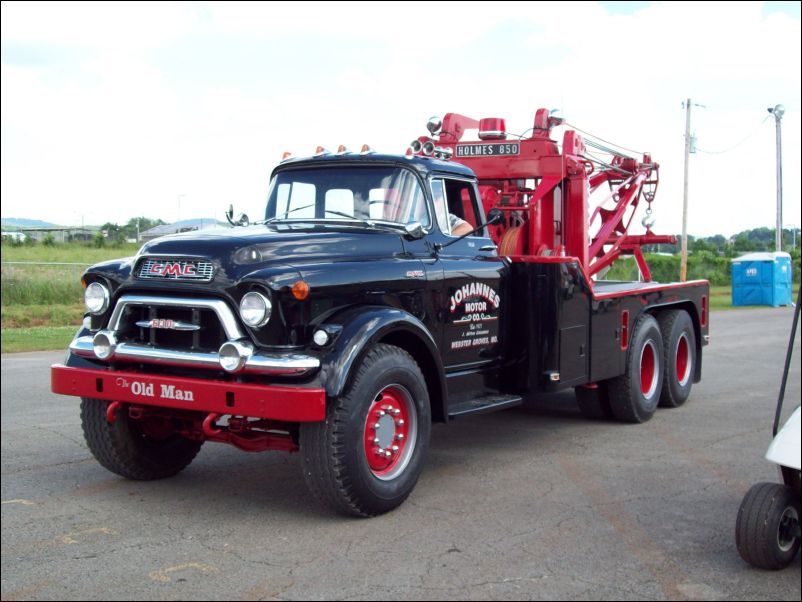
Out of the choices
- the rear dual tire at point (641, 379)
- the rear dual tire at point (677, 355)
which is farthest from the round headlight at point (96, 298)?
the rear dual tire at point (677, 355)

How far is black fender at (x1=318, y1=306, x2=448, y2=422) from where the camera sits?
18.3 ft

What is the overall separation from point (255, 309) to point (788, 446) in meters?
2.97

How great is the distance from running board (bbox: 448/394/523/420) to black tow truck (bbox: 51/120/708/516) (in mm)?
25

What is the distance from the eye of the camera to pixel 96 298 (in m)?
6.37

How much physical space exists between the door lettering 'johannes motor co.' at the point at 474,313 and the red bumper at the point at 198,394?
1.86 metres

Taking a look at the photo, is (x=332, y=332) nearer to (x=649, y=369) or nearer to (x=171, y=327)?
(x=171, y=327)

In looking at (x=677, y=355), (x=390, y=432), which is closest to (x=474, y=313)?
(x=390, y=432)

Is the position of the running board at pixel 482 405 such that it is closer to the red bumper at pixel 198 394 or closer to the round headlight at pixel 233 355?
the red bumper at pixel 198 394

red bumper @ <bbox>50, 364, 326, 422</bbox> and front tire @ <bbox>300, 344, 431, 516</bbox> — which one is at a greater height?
red bumper @ <bbox>50, 364, 326, 422</bbox>

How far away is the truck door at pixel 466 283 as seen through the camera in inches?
277

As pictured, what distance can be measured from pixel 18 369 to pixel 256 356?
→ 8.01 m

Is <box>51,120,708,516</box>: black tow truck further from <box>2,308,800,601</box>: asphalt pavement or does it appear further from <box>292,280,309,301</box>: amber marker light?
<box>2,308,800,601</box>: asphalt pavement

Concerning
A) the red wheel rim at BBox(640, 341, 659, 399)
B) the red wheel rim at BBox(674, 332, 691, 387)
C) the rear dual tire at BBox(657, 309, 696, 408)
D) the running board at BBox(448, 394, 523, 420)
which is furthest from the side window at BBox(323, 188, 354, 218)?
the red wheel rim at BBox(674, 332, 691, 387)

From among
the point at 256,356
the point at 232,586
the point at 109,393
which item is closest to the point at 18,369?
the point at 109,393
